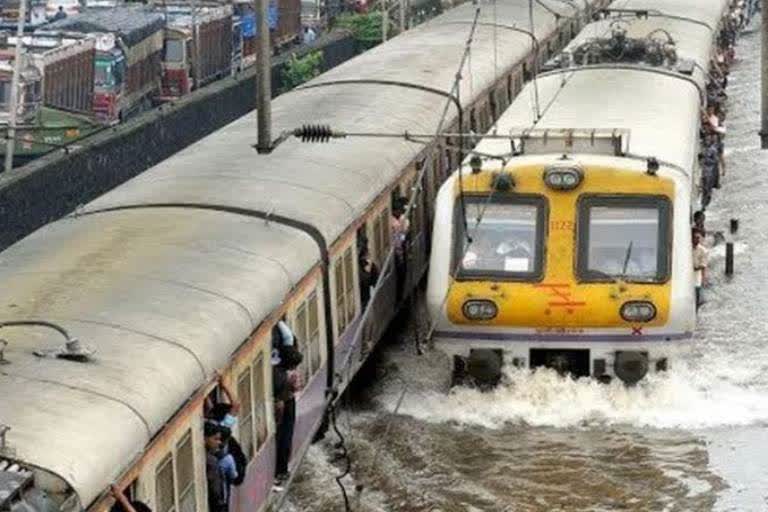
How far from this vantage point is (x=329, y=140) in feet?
58.5

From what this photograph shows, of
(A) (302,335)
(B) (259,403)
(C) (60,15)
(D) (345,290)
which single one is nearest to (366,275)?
(D) (345,290)

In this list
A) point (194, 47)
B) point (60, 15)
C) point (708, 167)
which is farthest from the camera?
point (60, 15)

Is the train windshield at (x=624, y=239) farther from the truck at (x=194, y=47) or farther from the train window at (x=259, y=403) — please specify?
the truck at (x=194, y=47)

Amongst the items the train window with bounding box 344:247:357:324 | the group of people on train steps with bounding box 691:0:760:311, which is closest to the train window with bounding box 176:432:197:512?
the train window with bounding box 344:247:357:324

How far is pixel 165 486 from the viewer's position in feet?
32.6

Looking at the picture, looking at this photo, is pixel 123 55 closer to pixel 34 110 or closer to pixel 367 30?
pixel 34 110

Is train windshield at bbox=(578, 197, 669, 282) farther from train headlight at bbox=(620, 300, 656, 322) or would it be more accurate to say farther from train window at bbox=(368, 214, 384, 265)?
train window at bbox=(368, 214, 384, 265)

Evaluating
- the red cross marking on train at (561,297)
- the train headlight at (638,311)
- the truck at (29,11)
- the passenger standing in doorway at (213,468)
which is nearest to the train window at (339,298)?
the red cross marking on train at (561,297)

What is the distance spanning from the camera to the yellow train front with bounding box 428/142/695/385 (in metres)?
16.3

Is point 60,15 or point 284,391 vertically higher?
point 284,391

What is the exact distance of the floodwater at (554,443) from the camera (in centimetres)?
1474

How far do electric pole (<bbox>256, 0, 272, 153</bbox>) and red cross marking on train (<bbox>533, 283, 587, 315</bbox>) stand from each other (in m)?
2.77

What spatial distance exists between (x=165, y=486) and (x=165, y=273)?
81.8 inches

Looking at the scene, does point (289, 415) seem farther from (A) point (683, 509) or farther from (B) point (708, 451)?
(B) point (708, 451)
